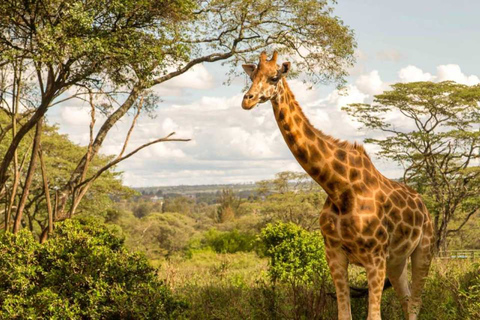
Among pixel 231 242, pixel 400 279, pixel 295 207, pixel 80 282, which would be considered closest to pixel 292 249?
pixel 400 279

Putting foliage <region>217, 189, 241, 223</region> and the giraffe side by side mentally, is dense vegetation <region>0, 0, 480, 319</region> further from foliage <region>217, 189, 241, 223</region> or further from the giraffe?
foliage <region>217, 189, 241, 223</region>

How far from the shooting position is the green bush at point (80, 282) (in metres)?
6.56

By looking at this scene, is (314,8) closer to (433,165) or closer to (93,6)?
(93,6)

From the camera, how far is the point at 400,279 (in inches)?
247

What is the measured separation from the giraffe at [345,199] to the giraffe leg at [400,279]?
0.27 metres

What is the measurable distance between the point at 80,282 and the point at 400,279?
3876 mm

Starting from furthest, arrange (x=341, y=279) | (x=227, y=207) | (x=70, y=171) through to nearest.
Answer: (x=227, y=207) < (x=70, y=171) < (x=341, y=279)

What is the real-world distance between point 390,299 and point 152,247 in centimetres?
3638

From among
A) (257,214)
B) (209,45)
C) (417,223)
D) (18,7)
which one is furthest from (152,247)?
(417,223)

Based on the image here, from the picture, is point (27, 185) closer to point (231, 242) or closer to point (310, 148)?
point (310, 148)

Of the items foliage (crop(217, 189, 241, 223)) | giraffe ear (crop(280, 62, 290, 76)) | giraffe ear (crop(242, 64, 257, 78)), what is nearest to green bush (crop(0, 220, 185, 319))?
giraffe ear (crop(242, 64, 257, 78))

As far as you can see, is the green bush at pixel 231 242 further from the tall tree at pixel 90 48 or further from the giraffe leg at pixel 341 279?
the giraffe leg at pixel 341 279

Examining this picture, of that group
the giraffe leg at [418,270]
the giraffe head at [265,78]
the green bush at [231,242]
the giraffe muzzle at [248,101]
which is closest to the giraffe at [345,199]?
the giraffe head at [265,78]

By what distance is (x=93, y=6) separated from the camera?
922 cm
